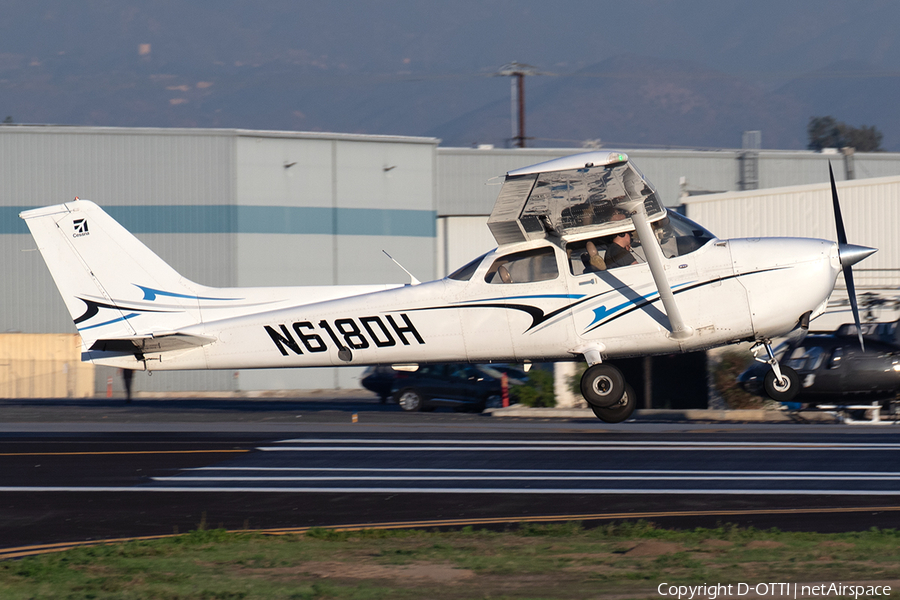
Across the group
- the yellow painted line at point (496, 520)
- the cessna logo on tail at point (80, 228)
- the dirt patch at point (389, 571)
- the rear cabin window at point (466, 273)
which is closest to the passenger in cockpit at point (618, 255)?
the rear cabin window at point (466, 273)

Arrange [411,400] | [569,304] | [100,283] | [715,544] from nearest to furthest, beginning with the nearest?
[715,544], [569,304], [100,283], [411,400]

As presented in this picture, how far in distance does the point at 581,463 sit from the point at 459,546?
5.53 metres

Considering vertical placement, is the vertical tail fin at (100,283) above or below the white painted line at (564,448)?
above

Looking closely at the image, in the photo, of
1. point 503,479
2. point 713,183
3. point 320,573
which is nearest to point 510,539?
point 320,573

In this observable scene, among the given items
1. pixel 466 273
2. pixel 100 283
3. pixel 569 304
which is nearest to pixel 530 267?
pixel 569 304

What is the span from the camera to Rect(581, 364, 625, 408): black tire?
1272 cm

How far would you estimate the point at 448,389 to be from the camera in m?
25.0

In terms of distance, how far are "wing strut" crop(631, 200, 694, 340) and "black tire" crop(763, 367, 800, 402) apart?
3.73 feet

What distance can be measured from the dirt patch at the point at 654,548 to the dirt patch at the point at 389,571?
60.7 inches

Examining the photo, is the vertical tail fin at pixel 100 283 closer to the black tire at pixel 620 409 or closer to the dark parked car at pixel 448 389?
the black tire at pixel 620 409

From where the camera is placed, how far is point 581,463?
542 inches

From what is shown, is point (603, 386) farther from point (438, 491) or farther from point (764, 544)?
point (764, 544)

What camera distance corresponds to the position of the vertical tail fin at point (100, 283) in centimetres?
1465

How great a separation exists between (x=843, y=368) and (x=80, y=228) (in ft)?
48.1
